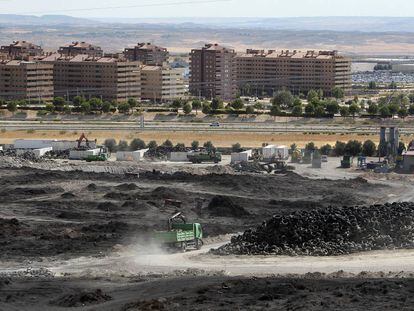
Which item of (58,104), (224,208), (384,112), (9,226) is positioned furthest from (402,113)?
(9,226)

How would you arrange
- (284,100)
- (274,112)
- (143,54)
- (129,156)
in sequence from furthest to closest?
(143,54) → (284,100) → (274,112) → (129,156)

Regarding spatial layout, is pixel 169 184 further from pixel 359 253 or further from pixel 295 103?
pixel 295 103

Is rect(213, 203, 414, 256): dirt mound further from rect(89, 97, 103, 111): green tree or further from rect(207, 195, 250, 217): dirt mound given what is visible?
rect(89, 97, 103, 111): green tree

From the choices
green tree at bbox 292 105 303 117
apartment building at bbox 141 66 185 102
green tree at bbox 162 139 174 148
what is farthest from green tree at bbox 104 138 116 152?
apartment building at bbox 141 66 185 102

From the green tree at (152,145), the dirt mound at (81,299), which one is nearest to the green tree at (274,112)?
the green tree at (152,145)

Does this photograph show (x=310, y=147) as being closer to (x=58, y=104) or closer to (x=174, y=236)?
(x=174, y=236)

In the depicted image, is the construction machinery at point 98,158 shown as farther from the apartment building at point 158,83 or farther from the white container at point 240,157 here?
the apartment building at point 158,83

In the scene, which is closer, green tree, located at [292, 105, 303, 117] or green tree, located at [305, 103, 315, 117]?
green tree, located at [305, 103, 315, 117]
